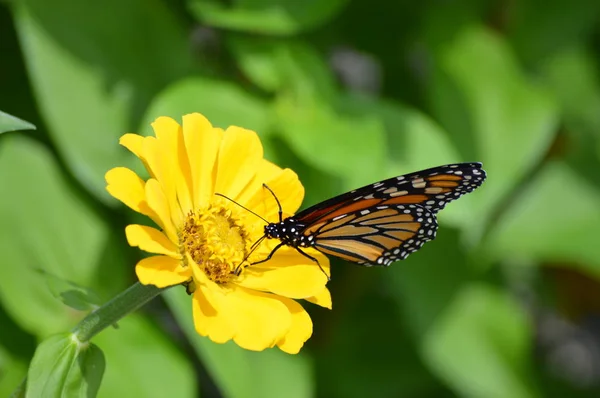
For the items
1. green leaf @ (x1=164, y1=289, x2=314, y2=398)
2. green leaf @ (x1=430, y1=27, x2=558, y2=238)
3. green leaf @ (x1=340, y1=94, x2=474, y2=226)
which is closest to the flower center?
green leaf @ (x1=164, y1=289, x2=314, y2=398)

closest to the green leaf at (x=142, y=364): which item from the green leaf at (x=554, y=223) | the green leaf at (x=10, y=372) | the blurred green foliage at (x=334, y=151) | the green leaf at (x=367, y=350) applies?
the blurred green foliage at (x=334, y=151)

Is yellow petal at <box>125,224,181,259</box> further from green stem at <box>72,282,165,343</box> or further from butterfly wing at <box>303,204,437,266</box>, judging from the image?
butterfly wing at <box>303,204,437,266</box>

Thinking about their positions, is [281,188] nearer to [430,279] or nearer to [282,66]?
[282,66]

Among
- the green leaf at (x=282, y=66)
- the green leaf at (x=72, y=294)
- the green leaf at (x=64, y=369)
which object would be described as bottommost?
the green leaf at (x=64, y=369)

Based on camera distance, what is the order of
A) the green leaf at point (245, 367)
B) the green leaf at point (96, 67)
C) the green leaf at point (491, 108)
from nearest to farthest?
the green leaf at point (245, 367) → the green leaf at point (96, 67) → the green leaf at point (491, 108)

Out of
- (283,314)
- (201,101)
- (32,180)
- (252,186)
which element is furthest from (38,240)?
(283,314)

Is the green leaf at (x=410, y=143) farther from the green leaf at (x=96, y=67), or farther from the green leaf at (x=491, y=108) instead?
the green leaf at (x=96, y=67)
